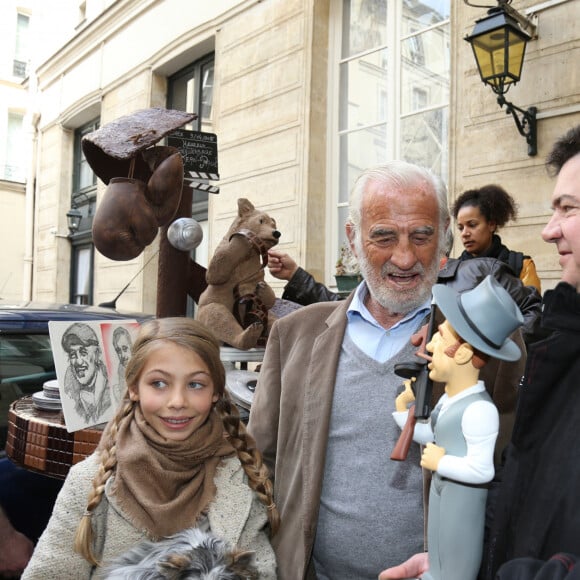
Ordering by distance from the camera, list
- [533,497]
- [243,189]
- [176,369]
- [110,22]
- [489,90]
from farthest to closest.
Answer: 1. [110,22]
2. [243,189]
3. [489,90]
4. [176,369]
5. [533,497]

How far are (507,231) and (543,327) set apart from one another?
397 centimetres

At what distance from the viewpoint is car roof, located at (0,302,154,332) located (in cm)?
279

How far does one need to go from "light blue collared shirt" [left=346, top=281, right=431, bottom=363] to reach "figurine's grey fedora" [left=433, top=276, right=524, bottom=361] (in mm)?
651

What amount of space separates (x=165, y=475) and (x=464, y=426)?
79 centimetres

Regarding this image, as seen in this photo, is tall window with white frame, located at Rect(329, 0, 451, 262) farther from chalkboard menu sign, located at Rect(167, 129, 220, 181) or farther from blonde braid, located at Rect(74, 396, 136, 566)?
blonde braid, located at Rect(74, 396, 136, 566)

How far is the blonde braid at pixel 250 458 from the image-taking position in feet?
5.06

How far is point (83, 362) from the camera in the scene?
1817 millimetres

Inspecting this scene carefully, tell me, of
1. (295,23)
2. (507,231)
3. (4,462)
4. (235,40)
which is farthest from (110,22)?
(4,462)

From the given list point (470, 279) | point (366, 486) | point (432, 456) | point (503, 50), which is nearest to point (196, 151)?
point (470, 279)

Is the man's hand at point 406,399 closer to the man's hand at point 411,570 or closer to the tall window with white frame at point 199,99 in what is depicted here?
the man's hand at point 411,570

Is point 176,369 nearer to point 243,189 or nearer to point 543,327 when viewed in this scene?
point 543,327

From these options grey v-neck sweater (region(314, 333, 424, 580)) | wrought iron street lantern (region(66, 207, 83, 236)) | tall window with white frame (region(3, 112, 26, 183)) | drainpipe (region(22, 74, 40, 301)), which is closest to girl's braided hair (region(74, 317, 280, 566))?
grey v-neck sweater (region(314, 333, 424, 580))

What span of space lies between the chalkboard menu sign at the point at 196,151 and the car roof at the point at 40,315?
1.14 m

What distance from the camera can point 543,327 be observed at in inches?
40.1
